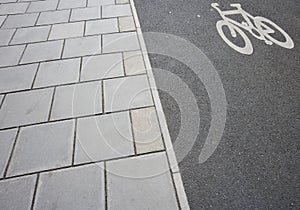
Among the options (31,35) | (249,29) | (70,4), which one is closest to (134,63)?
(31,35)

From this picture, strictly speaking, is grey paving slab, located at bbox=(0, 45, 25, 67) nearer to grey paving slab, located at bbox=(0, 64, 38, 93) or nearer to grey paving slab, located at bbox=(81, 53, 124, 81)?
grey paving slab, located at bbox=(0, 64, 38, 93)

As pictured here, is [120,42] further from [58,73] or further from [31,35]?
[31,35]

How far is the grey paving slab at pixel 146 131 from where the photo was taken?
249 centimetres

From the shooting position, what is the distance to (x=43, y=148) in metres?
2.49

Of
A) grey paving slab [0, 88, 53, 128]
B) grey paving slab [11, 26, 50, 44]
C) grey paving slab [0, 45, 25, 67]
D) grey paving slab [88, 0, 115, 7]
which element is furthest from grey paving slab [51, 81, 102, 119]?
grey paving slab [88, 0, 115, 7]

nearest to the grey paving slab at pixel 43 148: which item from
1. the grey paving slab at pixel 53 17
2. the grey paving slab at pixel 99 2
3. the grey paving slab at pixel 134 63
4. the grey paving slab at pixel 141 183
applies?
the grey paving slab at pixel 141 183

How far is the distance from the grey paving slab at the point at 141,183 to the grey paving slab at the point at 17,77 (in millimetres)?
1839

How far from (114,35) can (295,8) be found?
146 inches

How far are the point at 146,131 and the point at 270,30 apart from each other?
3.08 m

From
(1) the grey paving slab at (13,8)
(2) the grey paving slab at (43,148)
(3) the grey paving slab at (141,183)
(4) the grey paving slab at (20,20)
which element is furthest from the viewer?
(1) the grey paving slab at (13,8)

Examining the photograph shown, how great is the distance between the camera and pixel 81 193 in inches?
84.4

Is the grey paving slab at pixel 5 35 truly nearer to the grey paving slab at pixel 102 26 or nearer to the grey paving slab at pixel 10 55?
the grey paving slab at pixel 10 55

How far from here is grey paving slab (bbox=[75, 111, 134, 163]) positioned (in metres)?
2.43

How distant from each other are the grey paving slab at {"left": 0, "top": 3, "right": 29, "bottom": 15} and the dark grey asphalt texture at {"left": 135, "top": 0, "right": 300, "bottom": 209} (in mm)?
2765
